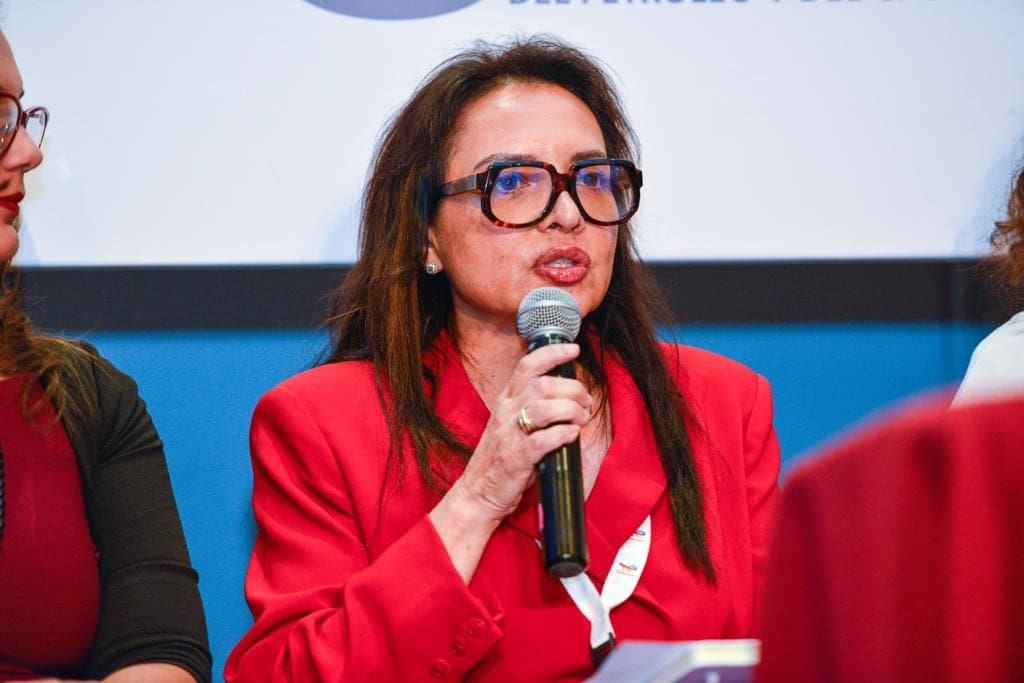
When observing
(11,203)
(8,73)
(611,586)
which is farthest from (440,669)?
(8,73)

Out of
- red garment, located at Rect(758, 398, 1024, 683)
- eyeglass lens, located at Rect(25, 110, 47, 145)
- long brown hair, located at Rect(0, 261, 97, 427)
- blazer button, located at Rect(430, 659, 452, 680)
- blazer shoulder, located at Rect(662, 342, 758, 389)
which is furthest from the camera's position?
blazer shoulder, located at Rect(662, 342, 758, 389)

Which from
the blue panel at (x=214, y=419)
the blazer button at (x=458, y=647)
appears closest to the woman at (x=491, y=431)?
the blazer button at (x=458, y=647)

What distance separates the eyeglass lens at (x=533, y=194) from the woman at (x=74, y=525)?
71 centimetres

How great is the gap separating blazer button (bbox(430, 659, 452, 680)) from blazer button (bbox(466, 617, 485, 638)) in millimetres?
52

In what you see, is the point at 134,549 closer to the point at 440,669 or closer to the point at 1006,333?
the point at 440,669

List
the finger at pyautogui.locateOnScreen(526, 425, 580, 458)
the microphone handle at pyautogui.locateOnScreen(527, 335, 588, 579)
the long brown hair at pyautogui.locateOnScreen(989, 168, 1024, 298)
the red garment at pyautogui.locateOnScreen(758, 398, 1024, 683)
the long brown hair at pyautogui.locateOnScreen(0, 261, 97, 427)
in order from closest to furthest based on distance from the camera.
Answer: the red garment at pyautogui.locateOnScreen(758, 398, 1024, 683)
the microphone handle at pyautogui.locateOnScreen(527, 335, 588, 579)
the finger at pyautogui.locateOnScreen(526, 425, 580, 458)
the long brown hair at pyautogui.locateOnScreen(0, 261, 97, 427)
the long brown hair at pyautogui.locateOnScreen(989, 168, 1024, 298)

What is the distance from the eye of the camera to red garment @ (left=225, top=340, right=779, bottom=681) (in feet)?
5.78

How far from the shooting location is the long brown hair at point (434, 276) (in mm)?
2135

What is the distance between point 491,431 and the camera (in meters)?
1.81

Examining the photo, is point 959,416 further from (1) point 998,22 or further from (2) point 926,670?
(1) point 998,22

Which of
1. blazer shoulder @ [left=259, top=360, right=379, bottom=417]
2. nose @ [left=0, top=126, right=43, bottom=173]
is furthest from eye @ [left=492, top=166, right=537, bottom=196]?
nose @ [left=0, top=126, right=43, bottom=173]

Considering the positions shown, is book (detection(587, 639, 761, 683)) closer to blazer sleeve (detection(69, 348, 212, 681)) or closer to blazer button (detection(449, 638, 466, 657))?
blazer button (detection(449, 638, 466, 657))

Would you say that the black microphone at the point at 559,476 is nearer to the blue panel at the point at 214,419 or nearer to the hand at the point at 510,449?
the hand at the point at 510,449

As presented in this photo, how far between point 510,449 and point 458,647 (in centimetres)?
28
